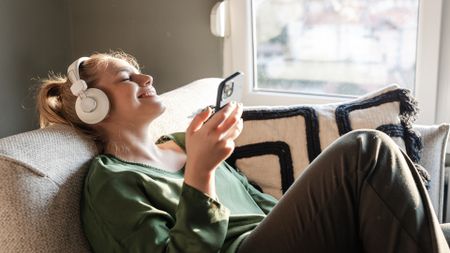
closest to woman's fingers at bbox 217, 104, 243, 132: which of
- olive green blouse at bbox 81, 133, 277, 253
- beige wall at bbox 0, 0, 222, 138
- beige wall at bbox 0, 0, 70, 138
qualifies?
olive green blouse at bbox 81, 133, 277, 253

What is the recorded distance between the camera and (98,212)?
3.81 feet

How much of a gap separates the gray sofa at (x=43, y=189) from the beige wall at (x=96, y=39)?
1037mm

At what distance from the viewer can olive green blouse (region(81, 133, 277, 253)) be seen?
108 centimetres

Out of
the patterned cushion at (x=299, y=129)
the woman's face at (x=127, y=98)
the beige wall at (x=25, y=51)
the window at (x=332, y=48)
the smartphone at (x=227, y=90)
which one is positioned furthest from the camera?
the beige wall at (x=25, y=51)

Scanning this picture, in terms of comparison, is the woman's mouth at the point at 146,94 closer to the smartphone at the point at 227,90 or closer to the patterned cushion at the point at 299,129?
the smartphone at the point at 227,90

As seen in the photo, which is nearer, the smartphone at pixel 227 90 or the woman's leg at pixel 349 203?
the woman's leg at pixel 349 203

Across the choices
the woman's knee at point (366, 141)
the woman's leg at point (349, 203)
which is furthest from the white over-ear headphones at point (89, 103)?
the woman's knee at point (366, 141)

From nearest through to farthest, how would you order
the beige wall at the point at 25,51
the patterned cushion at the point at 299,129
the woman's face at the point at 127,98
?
the woman's face at the point at 127,98 → the patterned cushion at the point at 299,129 → the beige wall at the point at 25,51

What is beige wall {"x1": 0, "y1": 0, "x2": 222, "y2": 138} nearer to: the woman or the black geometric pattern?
the black geometric pattern

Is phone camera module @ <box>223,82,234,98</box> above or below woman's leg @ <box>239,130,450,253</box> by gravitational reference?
above

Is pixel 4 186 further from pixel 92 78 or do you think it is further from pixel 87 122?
pixel 92 78

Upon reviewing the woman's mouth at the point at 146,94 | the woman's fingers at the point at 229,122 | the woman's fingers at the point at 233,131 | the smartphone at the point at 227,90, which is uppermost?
the smartphone at the point at 227,90

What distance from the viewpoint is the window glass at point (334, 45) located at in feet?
6.47

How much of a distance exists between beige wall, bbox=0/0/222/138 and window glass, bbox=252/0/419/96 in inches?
8.3
